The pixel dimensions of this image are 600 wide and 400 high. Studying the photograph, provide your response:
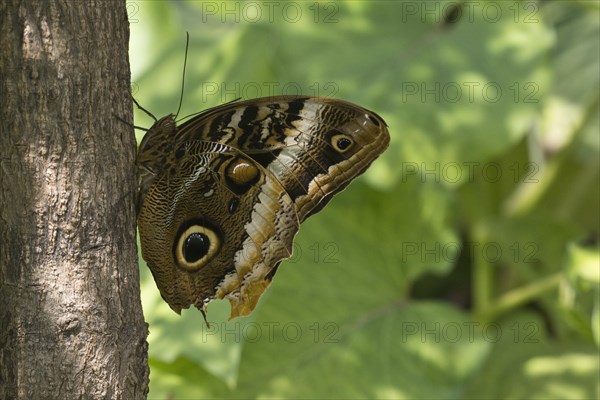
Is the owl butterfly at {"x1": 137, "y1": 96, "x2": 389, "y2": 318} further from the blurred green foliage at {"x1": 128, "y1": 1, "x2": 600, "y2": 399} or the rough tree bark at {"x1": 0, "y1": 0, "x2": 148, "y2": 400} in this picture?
the blurred green foliage at {"x1": 128, "y1": 1, "x2": 600, "y2": 399}

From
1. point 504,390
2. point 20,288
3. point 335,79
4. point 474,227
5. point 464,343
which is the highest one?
point 335,79

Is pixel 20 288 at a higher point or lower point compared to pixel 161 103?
lower

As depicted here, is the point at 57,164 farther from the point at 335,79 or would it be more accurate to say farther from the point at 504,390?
the point at 504,390

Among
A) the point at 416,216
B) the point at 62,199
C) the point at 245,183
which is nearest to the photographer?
the point at 62,199

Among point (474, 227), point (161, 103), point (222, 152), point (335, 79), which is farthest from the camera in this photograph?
point (474, 227)

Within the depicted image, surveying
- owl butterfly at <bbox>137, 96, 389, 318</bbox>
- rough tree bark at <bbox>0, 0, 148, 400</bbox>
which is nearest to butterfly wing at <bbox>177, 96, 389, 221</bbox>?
owl butterfly at <bbox>137, 96, 389, 318</bbox>

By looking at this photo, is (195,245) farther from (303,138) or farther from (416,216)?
(416,216)

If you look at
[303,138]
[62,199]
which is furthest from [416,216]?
[62,199]

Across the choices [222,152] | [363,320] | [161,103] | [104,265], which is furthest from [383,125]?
[161,103]
